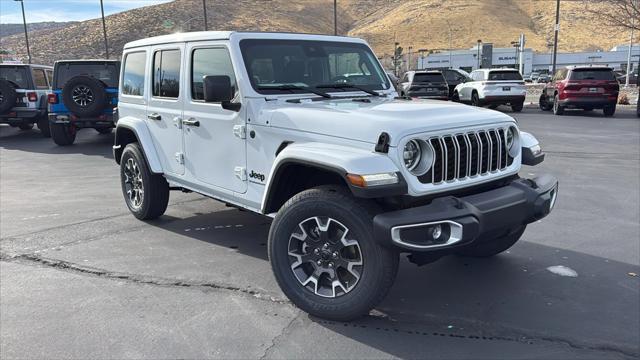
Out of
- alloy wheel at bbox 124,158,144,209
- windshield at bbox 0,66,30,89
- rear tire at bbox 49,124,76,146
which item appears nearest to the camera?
alloy wheel at bbox 124,158,144,209

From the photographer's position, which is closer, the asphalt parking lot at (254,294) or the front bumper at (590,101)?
the asphalt parking lot at (254,294)

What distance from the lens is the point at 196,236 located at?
573 cm

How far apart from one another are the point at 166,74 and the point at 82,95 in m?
7.35

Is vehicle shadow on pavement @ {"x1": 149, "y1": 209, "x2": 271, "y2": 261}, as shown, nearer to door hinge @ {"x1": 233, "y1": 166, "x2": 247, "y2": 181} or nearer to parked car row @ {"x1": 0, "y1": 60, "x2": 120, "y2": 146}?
door hinge @ {"x1": 233, "y1": 166, "x2": 247, "y2": 181}

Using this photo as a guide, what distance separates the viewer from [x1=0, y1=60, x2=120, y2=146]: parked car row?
11617 mm

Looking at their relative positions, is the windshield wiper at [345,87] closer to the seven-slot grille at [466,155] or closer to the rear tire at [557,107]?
the seven-slot grille at [466,155]

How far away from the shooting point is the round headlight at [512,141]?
4199 mm

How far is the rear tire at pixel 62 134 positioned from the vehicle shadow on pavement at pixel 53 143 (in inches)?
5.3

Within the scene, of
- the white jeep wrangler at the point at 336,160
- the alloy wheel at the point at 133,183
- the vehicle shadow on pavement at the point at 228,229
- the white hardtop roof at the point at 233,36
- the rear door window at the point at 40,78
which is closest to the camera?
the white jeep wrangler at the point at 336,160

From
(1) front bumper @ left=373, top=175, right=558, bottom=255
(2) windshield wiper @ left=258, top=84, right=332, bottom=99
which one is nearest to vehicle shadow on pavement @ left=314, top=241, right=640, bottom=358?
(1) front bumper @ left=373, top=175, right=558, bottom=255

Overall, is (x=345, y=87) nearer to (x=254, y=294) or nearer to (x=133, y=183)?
(x=254, y=294)

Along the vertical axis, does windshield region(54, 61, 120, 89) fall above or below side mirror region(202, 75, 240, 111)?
above

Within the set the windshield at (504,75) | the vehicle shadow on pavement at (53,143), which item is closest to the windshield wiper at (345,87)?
the vehicle shadow on pavement at (53,143)

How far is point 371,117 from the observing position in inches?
140
